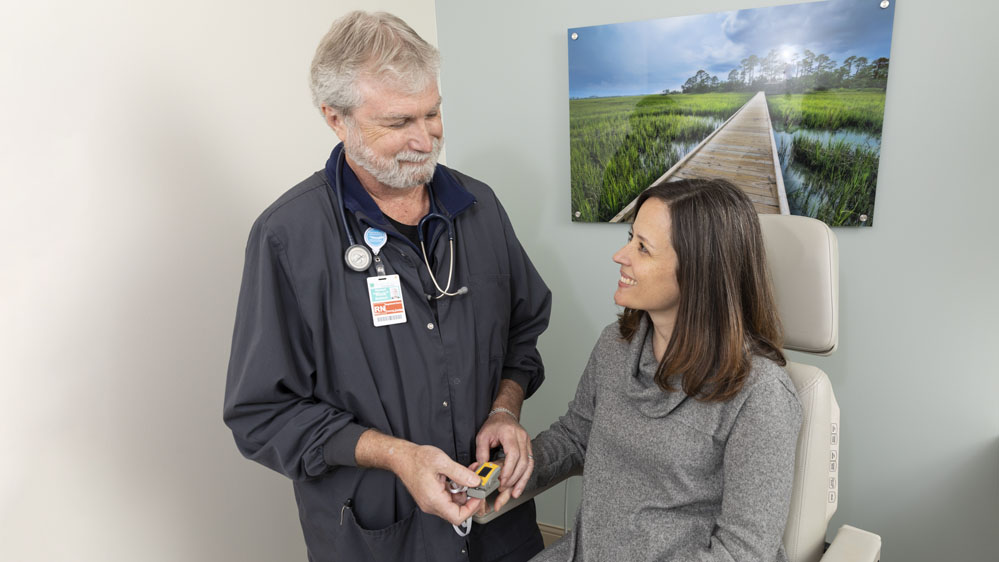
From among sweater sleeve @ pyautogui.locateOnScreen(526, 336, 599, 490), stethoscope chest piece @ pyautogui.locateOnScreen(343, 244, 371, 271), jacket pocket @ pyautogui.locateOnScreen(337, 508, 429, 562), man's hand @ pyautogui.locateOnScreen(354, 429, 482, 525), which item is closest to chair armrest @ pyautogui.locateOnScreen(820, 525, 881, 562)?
sweater sleeve @ pyautogui.locateOnScreen(526, 336, 599, 490)

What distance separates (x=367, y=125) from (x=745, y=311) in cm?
80

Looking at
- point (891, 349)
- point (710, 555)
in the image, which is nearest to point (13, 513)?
point (710, 555)

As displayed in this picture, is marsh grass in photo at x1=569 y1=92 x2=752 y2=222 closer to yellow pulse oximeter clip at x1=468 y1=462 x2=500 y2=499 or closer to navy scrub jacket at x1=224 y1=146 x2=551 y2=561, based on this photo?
navy scrub jacket at x1=224 y1=146 x2=551 y2=561

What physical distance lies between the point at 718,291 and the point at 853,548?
56 cm

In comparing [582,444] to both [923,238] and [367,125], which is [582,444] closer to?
[367,125]

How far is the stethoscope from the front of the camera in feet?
4.03

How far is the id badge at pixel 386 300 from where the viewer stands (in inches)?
49.3

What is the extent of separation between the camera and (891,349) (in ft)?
5.96

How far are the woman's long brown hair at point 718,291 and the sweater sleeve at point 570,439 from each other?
0.33m

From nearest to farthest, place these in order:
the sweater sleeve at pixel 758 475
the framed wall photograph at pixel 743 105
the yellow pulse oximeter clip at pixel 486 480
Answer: the sweater sleeve at pixel 758 475 < the yellow pulse oximeter clip at pixel 486 480 < the framed wall photograph at pixel 743 105

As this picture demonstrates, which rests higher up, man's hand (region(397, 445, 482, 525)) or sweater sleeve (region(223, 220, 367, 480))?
sweater sleeve (region(223, 220, 367, 480))

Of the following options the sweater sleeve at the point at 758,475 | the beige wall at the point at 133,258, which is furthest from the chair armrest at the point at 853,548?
the beige wall at the point at 133,258

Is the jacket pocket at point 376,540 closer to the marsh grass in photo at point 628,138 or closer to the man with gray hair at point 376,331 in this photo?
the man with gray hair at point 376,331

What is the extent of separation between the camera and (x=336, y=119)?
48.3 inches
